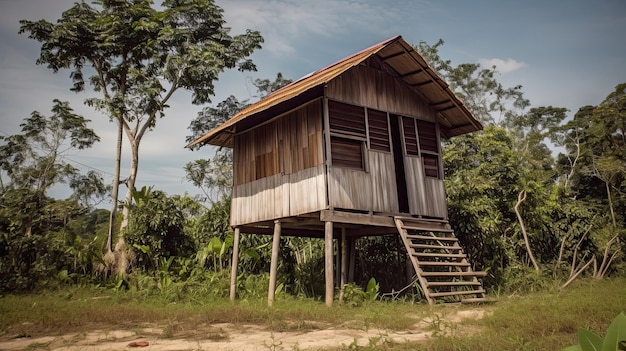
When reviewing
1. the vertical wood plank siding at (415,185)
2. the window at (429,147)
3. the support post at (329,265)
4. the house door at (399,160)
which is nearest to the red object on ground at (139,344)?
the support post at (329,265)

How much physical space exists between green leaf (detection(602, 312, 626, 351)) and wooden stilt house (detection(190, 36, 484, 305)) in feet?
22.2

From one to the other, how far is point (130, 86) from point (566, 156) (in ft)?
99.3

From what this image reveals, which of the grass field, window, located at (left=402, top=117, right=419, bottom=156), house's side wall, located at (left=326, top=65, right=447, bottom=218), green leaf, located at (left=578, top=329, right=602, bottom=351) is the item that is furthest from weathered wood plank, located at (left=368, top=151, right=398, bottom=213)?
green leaf, located at (left=578, top=329, right=602, bottom=351)

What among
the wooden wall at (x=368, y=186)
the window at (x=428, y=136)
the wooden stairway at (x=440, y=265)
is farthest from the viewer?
the window at (x=428, y=136)

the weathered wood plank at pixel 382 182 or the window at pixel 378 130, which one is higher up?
the window at pixel 378 130

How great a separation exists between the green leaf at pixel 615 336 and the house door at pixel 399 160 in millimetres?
8942

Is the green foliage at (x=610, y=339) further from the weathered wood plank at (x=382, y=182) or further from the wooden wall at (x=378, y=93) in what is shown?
the wooden wall at (x=378, y=93)

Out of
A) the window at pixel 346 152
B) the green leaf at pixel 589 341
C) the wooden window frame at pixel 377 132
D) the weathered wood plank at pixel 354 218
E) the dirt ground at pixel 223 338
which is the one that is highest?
the wooden window frame at pixel 377 132

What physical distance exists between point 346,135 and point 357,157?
1.81ft

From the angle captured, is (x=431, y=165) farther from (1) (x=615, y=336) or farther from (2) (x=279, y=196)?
(1) (x=615, y=336)

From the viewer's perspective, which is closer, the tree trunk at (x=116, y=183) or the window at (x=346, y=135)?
the window at (x=346, y=135)

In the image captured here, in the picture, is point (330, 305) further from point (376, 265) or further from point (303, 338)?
point (376, 265)

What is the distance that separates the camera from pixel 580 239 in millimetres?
13648

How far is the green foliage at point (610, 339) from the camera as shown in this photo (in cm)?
182
